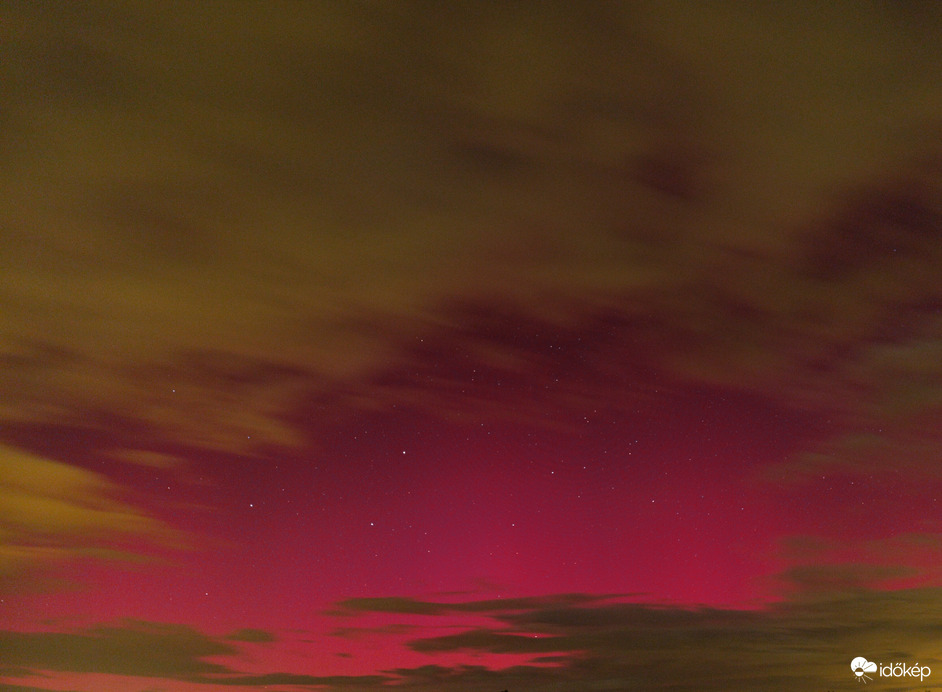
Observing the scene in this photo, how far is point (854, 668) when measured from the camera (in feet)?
87.0

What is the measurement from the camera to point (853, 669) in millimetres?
26484

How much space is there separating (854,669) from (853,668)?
0.21 ft

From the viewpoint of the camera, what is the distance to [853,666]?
87.4 feet

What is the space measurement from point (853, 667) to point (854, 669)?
0.13 meters

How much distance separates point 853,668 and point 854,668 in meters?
0.04

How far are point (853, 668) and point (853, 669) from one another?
0.06m

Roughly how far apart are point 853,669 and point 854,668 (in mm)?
78

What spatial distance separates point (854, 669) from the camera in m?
26.5

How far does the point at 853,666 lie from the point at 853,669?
0.19m

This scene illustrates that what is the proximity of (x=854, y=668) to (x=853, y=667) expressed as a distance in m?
0.08

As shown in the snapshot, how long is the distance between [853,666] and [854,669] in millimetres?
189

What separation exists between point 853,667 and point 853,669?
13 cm

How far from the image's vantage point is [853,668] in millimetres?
26531
